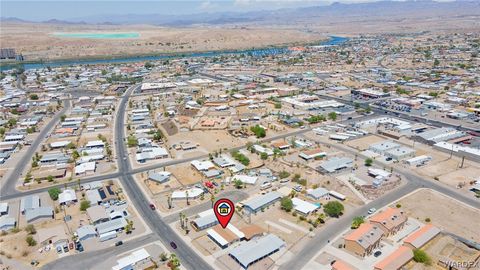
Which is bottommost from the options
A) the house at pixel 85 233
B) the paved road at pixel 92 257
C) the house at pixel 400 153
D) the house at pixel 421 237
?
the paved road at pixel 92 257

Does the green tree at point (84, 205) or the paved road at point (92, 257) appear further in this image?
the green tree at point (84, 205)

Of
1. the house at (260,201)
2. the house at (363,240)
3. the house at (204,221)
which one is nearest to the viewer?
the house at (363,240)

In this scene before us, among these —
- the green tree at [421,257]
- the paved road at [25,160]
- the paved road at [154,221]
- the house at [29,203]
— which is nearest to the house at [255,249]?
the paved road at [154,221]

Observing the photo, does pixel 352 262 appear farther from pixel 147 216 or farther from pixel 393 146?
pixel 393 146

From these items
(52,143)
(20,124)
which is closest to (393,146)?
(52,143)

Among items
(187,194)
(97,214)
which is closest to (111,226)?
(97,214)

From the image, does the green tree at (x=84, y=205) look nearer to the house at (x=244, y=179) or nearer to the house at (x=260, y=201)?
the house at (x=244, y=179)

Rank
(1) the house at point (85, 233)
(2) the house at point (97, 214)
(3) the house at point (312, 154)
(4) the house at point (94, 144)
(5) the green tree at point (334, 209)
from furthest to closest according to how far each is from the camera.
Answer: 1. (4) the house at point (94, 144)
2. (3) the house at point (312, 154)
3. (2) the house at point (97, 214)
4. (5) the green tree at point (334, 209)
5. (1) the house at point (85, 233)

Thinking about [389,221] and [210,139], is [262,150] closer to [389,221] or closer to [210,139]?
[210,139]
